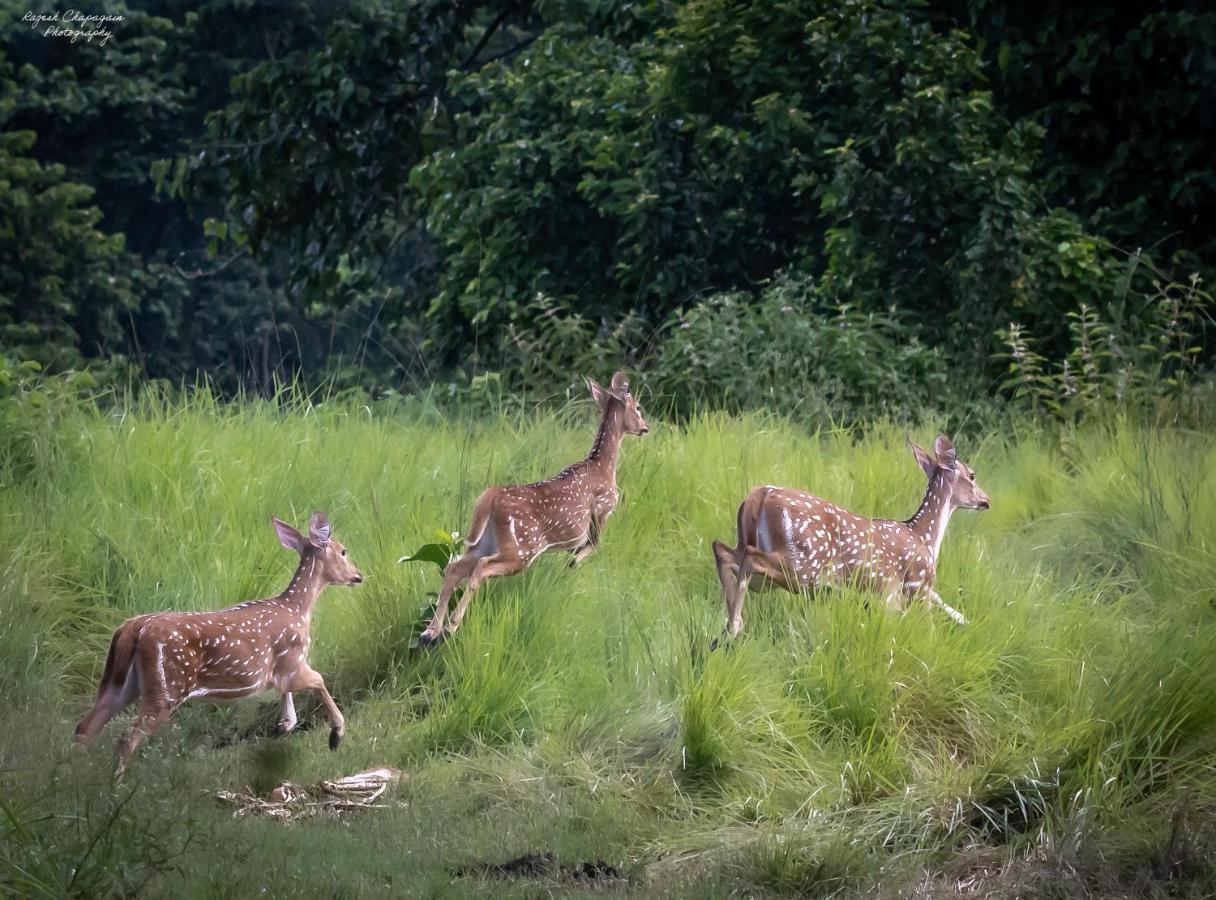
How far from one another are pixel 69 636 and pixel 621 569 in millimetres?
2767

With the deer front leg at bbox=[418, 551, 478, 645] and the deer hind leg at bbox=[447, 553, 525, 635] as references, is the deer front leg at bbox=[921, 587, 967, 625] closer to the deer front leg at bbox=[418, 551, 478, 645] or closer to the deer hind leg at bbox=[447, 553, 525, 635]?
the deer hind leg at bbox=[447, 553, 525, 635]

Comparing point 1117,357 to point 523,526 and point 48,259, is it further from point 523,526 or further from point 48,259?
point 48,259

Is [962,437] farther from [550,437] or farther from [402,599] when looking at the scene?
[402,599]

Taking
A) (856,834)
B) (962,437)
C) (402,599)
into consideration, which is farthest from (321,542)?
(962,437)

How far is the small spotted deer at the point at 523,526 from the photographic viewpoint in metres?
7.88

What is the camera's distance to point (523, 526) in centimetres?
797

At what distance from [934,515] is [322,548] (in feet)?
9.18

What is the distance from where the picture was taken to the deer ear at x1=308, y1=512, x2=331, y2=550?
24.2ft

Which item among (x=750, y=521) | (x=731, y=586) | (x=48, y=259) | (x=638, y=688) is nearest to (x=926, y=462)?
(x=750, y=521)

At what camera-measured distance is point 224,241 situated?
30.3m

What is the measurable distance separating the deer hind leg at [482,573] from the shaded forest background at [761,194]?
14.6ft

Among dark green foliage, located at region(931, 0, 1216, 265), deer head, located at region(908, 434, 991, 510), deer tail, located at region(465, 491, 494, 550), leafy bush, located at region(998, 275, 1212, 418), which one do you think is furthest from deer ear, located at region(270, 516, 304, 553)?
dark green foliage, located at region(931, 0, 1216, 265)

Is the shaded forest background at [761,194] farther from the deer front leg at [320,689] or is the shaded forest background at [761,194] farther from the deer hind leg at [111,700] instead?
the deer hind leg at [111,700]

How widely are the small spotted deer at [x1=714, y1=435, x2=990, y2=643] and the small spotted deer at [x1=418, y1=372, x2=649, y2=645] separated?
93 centimetres
